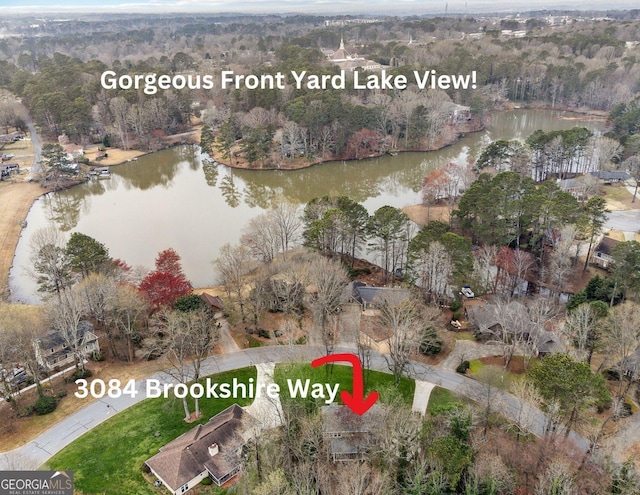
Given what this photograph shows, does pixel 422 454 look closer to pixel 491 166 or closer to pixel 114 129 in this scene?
pixel 491 166

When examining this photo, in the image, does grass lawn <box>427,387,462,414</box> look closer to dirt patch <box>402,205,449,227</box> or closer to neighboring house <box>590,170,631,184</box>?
dirt patch <box>402,205,449,227</box>

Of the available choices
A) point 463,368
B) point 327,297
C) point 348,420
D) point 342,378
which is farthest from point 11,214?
point 463,368

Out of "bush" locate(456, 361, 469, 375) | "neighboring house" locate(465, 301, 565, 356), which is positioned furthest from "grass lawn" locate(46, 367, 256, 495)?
"neighboring house" locate(465, 301, 565, 356)

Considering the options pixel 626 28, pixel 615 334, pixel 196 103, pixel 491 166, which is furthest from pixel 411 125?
pixel 626 28

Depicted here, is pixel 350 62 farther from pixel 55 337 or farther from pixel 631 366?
pixel 631 366

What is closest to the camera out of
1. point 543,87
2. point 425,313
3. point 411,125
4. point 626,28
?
point 425,313

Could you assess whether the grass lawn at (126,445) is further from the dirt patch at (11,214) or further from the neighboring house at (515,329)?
the dirt patch at (11,214)
